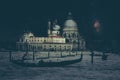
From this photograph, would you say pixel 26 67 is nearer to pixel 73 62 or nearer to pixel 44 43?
pixel 73 62

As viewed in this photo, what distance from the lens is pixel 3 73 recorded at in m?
82.0

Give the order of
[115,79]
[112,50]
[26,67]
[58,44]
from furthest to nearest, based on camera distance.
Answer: [58,44] < [112,50] < [26,67] < [115,79]

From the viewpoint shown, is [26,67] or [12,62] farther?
[12,62]

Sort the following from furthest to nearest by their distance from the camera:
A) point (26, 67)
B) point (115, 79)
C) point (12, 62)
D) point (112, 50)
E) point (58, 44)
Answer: point (58, 44), point (112, 50), point (12, 62), point (26, 67), point (115, 79)

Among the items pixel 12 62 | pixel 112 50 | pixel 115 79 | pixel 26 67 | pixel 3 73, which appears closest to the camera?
pixel 115 79

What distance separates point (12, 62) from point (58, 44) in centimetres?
8616

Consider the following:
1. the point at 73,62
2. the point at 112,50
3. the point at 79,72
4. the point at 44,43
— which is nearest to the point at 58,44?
the point at 44,43

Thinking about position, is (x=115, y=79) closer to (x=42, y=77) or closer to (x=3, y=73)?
(x=42, y=77)

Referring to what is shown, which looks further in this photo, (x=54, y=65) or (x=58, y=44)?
(x=58, y=44)

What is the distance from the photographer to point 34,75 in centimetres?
7938

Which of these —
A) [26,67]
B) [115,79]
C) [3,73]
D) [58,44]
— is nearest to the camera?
[115,79]

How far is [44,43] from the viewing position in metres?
197

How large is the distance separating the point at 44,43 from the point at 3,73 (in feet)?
377

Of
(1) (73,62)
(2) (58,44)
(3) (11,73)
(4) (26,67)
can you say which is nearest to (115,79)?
Answer: (3) (11,73)
